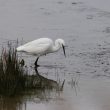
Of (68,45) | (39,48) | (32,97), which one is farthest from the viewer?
(68,45)

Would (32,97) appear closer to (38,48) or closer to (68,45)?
(38,48)

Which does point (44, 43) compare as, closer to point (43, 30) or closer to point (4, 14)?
point (43, 30)

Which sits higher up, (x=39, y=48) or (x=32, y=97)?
(x=39, y=48)

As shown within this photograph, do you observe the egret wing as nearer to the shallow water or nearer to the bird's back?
the bird's back

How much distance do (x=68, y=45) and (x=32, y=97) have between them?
549 cm

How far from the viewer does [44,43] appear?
43.4 feet

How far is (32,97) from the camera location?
9.56 meters

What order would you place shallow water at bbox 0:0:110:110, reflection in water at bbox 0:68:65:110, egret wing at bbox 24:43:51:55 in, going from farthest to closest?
egret wing at bbox 24:43:51:55 < shallow water at bbox 0:0:110:110 < reflection in water at bbox 0:68:65:110

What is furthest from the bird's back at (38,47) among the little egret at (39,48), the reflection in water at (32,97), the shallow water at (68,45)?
the reflection in water at (32,97)

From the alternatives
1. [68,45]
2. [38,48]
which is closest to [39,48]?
[38,48]

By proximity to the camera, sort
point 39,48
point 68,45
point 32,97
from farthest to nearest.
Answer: point 68,45 < point 39,48 < point 32,97

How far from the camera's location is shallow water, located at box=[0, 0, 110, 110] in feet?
30.9

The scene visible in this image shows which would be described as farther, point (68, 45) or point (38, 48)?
point (68, 45)

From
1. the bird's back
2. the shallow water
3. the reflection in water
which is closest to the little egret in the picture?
the bird's back
